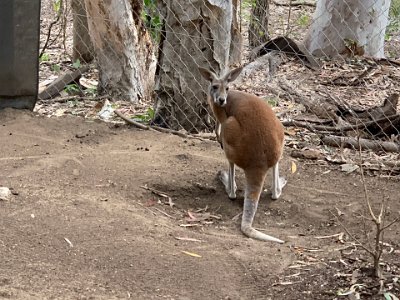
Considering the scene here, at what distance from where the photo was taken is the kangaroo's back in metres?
4.62

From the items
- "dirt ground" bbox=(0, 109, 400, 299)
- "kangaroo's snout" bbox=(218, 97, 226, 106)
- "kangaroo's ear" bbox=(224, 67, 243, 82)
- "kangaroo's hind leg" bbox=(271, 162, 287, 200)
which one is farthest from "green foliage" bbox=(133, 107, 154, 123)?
"kangaroo's hind leg" bbox=(271, 162, 287, 200)

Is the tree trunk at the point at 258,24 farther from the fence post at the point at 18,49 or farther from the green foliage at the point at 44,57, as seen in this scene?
the fence post at the point at 18,49

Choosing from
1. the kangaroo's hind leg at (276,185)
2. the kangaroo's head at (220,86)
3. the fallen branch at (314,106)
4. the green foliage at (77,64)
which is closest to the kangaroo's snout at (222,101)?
the kangaroo's head at (220,86)

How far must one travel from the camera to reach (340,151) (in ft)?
18.5

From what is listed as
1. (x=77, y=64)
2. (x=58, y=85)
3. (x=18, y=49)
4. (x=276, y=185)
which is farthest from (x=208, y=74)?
(x=77, y=64)

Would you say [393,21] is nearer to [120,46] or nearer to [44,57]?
[44,57]

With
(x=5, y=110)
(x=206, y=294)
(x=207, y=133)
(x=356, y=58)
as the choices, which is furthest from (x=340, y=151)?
(x=356, y=58)

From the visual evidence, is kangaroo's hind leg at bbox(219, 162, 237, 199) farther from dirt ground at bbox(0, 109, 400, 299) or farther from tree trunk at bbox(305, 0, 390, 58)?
tree trunk at bbox(305, 0, 390, 58)

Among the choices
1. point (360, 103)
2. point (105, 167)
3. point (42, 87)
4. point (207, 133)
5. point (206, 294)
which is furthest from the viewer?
point (42, 87)

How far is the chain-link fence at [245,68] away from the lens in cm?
593

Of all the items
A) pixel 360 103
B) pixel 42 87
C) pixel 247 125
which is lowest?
pixel 42 87

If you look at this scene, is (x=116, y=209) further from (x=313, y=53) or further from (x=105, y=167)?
(x=313, y=53)

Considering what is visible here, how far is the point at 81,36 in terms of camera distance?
29.6ft

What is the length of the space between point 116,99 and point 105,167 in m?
2.51
